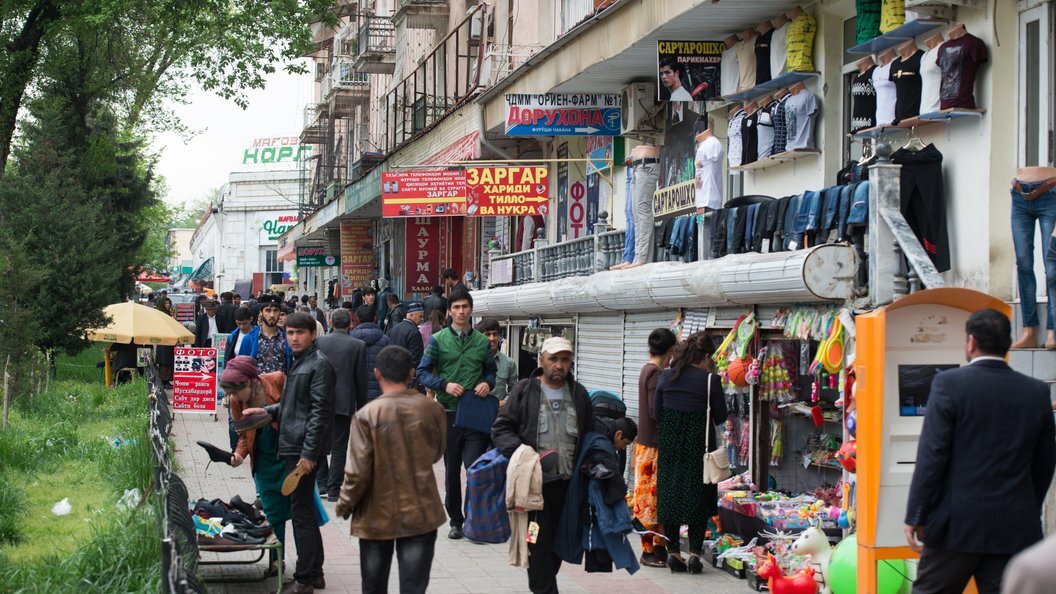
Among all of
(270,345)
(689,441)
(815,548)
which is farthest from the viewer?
(270,345)

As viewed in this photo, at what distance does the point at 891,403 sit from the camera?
7574 mm

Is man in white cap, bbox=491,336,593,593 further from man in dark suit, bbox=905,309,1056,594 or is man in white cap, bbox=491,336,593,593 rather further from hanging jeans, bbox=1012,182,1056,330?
hanging jeans, bbox=1012,182,1056,330

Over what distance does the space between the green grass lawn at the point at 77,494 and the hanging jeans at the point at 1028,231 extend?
6.16 m

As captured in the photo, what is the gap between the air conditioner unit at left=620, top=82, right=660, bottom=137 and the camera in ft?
59.2

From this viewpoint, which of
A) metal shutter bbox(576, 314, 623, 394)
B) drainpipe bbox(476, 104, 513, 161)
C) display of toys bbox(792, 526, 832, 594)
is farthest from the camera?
drainpipe bbox(476, 104, 513, 161)

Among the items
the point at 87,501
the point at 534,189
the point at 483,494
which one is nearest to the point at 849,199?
the point at 483,494

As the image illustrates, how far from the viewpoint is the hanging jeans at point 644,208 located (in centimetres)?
1462

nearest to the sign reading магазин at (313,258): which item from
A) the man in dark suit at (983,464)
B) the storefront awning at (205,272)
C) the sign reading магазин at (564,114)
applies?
the sign reading магазин at (564,114)

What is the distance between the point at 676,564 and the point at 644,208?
5393 mm

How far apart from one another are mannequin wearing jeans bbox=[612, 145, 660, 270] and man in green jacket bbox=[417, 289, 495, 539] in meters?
3.63

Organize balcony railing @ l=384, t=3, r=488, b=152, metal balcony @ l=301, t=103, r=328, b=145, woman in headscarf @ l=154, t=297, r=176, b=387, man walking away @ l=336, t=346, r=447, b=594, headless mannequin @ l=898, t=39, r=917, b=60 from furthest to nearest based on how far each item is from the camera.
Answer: metal balcony @ l=301, t=103, r=328, b=145, balcony railing @ l=384, t=3, r=488, b=152, woman in headscarf @ l=154, t=297, r=176, b=387, headless mannequin @ l=898, t=39, r=917, b=60, man walking away @ l=336, t=346, r=447, b=594

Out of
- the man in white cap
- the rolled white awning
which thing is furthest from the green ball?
the rolled white awning

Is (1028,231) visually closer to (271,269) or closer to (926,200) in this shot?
(926,200)

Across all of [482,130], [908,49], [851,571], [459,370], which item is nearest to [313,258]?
[482,130]
